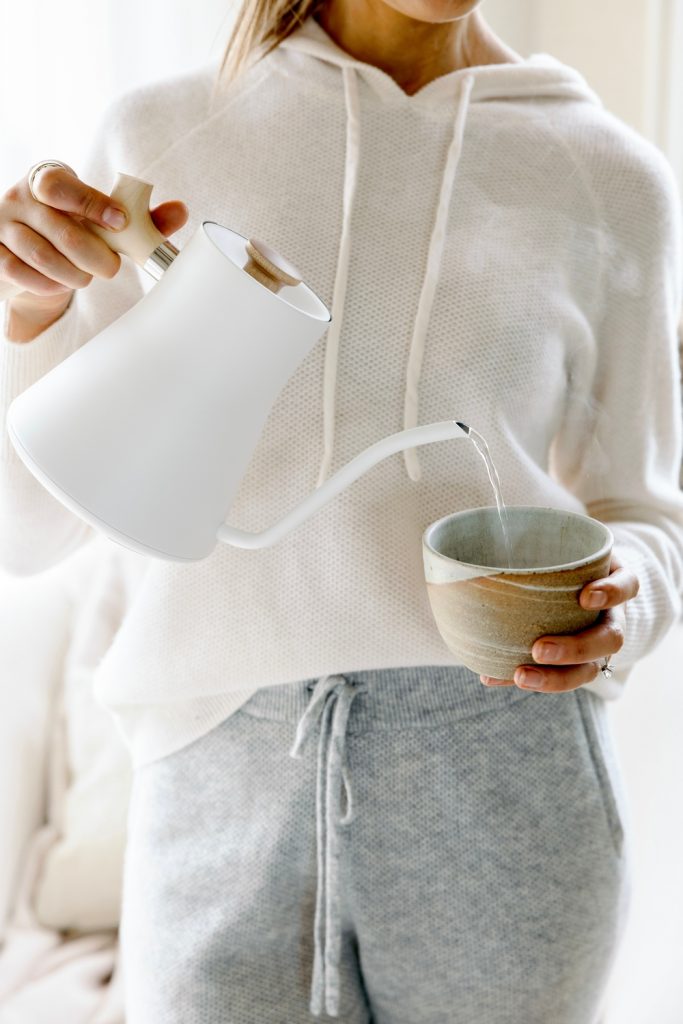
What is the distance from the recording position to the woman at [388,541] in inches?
30.1

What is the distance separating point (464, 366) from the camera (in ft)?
2.50

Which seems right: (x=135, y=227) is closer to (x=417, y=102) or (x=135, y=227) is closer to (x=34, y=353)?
(x=34, y=353)

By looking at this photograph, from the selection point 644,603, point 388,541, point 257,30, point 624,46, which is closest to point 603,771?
point 644,603

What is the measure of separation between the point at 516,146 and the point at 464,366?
6.8 inches

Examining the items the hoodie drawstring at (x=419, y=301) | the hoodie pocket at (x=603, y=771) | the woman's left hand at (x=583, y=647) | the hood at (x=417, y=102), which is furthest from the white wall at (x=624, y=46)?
the woman's left hand at (x=583, y=647)

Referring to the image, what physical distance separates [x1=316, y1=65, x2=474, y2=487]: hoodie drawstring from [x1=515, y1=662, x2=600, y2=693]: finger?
188 mm

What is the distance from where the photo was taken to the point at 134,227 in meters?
0.57

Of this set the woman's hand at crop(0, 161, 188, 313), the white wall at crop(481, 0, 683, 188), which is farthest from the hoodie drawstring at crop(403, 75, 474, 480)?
the white wall at crop(481, 0, 683, 188)

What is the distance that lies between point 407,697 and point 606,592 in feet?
0.78

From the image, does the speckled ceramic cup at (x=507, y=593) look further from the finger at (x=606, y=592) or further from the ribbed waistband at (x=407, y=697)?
the ribbed waistband at (x=407, y=697)

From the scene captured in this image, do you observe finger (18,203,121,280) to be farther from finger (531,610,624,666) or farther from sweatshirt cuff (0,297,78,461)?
finger (531,610,624,666)

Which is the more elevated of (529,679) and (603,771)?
(529,679)

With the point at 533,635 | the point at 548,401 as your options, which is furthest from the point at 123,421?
the point at 548,401

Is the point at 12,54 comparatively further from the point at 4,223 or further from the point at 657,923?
the point at 657,923
